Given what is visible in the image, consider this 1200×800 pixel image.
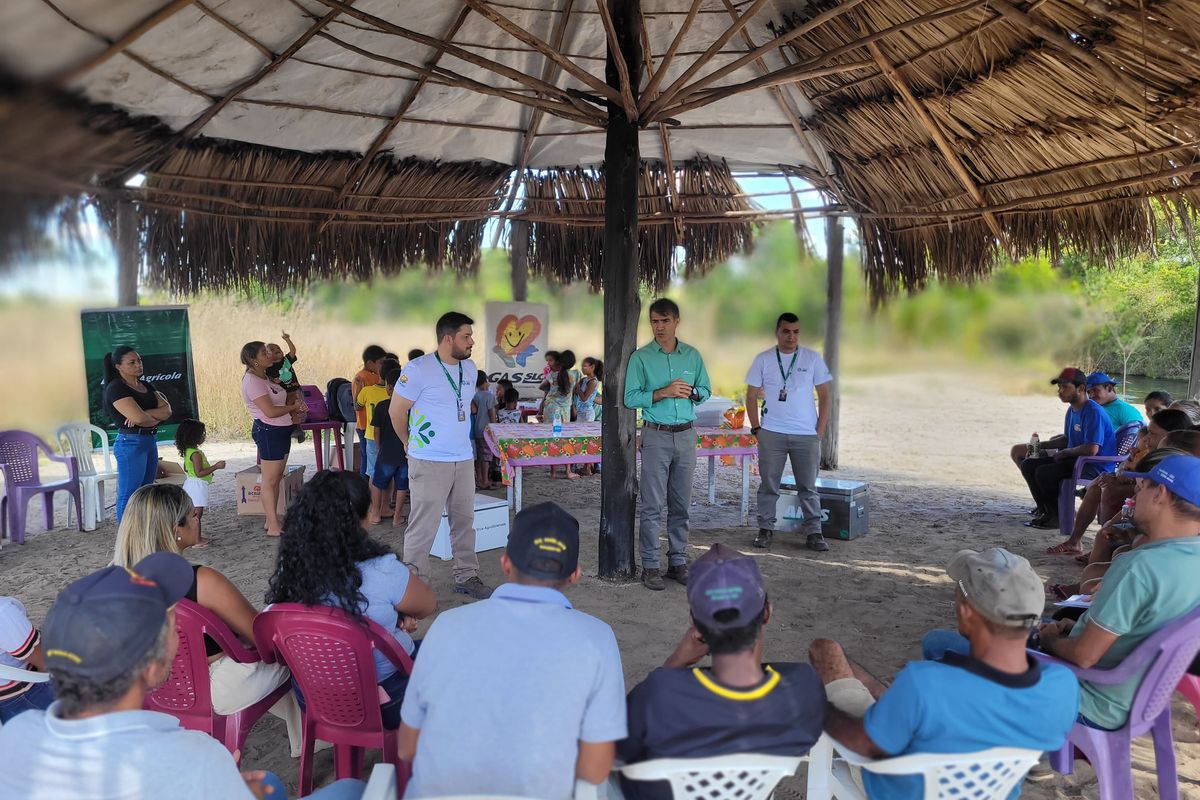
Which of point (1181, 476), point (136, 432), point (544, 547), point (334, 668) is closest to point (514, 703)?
point (544, 547)

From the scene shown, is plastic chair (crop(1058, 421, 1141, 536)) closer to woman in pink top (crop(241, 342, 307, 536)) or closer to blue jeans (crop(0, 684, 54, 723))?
woman in pink top (crop(241, 342, 307, 536))

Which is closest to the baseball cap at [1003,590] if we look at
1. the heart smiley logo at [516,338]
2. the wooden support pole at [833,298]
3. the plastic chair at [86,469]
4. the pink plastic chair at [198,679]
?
the pink plastic chair at [198,679]

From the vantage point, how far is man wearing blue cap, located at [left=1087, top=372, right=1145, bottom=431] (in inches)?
250

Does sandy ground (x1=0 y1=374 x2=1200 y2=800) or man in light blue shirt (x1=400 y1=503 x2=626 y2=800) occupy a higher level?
man in light blue shirt (x1=400 y1=503 x2=626 y2=800)

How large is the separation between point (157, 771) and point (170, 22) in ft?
14.5

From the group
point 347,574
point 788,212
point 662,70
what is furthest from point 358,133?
point 347,574

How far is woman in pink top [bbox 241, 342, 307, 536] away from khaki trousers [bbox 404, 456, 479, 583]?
1719 mm

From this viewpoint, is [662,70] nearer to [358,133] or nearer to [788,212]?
[358,133]

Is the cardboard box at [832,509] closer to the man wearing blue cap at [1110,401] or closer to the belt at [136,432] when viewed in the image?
the man wearing blue cap at [1110,401]

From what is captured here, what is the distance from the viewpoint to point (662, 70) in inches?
177

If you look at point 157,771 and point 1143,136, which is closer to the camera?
point 157,771

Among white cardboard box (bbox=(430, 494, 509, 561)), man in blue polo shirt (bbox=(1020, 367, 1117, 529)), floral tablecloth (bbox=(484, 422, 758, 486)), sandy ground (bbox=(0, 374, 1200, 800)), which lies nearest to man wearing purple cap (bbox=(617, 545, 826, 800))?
sandy ground (bbox=(0, 374, 1200, 800))

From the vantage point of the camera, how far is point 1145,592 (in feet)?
7.79

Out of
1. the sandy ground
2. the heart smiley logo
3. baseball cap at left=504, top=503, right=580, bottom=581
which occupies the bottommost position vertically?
the sandy ground
